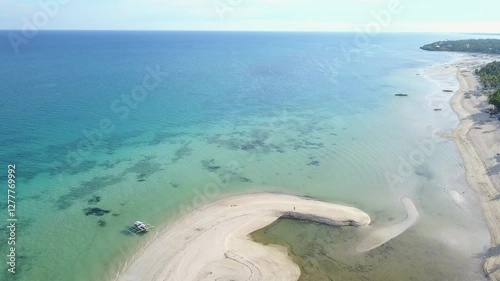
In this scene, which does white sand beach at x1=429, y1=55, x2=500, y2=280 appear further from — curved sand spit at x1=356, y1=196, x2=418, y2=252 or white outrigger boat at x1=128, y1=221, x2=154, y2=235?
white outrigger boat at x1=128, y1=221, x2=154, y2=235

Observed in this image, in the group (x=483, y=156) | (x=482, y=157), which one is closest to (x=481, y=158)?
(x=482, y=157)

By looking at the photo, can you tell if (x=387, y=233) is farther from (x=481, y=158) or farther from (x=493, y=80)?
(x=493, y=80)

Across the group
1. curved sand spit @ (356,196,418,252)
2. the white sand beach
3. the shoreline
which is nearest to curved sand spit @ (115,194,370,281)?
curved sand spit @ (356,196,418,252)

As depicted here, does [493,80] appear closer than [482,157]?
No

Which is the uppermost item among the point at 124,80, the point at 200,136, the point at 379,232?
the point at 124,80

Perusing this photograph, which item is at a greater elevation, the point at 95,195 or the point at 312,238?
the point at 95,195

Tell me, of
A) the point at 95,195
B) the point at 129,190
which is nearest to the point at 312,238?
the point at 129,190

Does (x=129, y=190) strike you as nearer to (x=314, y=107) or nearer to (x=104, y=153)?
(x=104, y=153)
